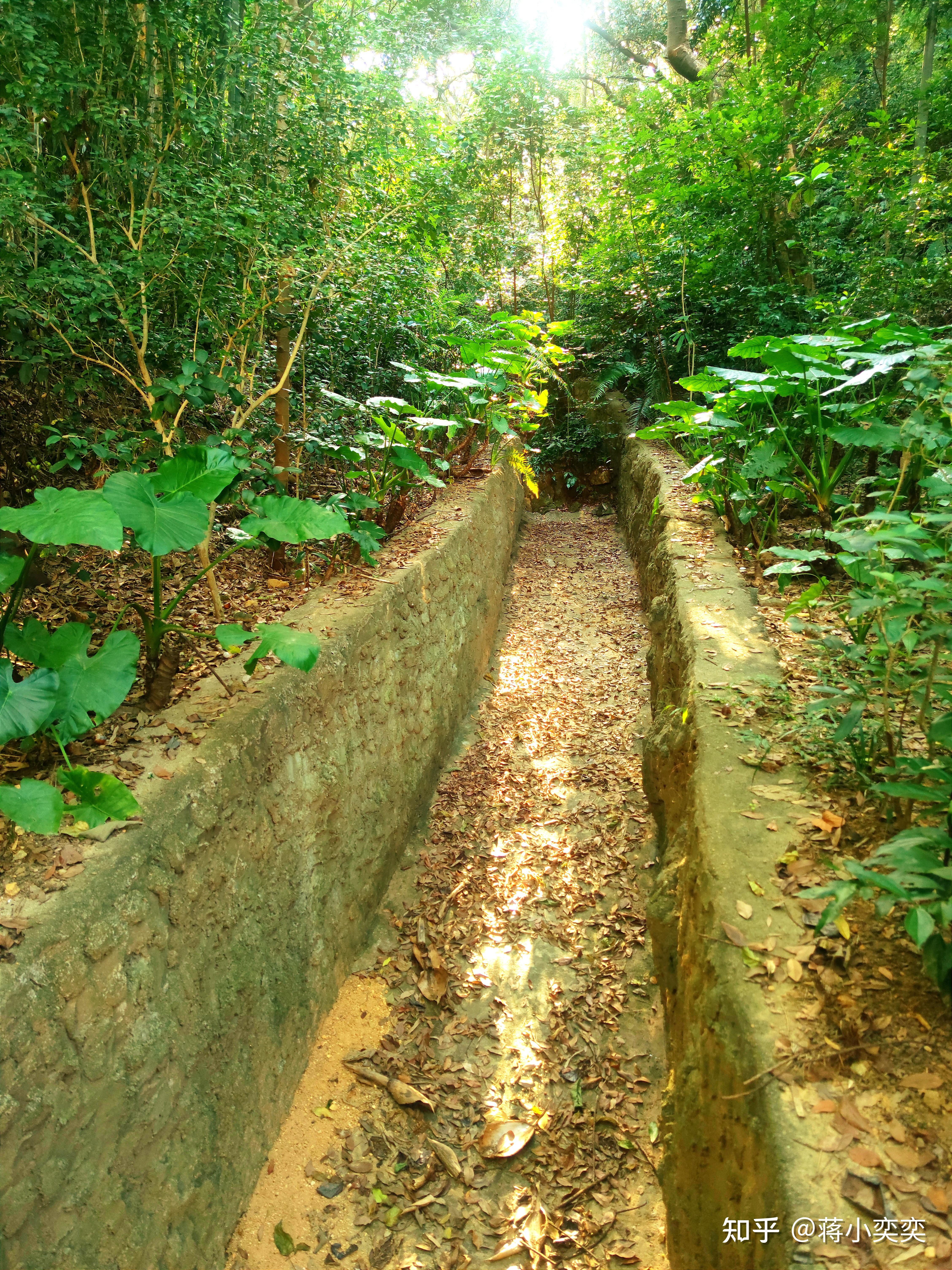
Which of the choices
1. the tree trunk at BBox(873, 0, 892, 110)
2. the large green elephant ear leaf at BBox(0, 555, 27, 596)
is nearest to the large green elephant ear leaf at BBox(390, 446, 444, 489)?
the large green elephant ear leaf at BBox(0, 555, 27, 596)

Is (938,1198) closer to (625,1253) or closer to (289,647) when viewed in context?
(625,1253)

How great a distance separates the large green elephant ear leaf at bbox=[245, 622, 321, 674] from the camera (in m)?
1.92

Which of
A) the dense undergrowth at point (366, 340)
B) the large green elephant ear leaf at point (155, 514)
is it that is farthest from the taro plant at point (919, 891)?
the large green elephant ear leaf at point (155, 514)

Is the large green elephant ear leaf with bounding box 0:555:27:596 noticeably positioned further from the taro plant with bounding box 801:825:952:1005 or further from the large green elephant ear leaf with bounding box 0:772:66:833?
the taro plant with bounding box 801:825:952:1005

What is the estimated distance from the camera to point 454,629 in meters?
4.01

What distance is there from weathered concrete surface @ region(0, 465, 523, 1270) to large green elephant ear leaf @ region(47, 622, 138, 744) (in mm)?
232

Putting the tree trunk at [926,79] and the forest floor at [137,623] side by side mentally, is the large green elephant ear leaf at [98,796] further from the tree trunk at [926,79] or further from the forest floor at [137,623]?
the tree trunk at [926,79]

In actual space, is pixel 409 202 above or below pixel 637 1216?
above

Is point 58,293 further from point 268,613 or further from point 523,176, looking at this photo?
point 523,176

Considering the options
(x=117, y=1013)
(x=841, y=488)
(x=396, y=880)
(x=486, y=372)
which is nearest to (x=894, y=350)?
(x=841, y=488)

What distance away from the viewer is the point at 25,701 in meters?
1.50

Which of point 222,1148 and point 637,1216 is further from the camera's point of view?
point 637,1216

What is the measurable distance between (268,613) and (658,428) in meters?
2.72

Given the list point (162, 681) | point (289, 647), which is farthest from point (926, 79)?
point (162, 681)
